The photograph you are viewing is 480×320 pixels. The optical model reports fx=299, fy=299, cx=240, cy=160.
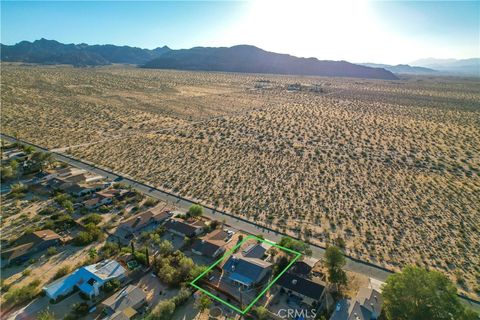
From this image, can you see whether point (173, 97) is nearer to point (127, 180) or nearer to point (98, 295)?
point (127, 180)

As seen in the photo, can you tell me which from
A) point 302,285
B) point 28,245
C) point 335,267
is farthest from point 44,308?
point 335,267

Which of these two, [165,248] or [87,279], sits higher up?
[165,248]

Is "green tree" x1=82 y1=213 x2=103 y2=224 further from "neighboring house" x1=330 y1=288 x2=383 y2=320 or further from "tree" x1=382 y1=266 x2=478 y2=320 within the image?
"tree" x1=382 y1=266 x2=478 y2=320

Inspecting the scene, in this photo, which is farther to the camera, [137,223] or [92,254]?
[137,223]

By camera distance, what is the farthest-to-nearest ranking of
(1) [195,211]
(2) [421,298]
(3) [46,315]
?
1. (1) [195,211]
2. (3) [46,315]
3. (2) [421,298]

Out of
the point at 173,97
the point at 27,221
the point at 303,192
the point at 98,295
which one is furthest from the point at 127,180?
the point at 173,97

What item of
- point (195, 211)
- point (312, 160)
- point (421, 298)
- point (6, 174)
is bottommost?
point (195, 211)

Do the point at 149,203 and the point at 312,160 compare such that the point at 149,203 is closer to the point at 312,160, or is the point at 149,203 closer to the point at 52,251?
the point at 52,251

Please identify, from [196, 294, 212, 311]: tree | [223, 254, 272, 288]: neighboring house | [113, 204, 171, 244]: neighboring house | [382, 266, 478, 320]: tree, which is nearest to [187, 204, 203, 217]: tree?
[113, 204, 171, 244]: neighboring house
